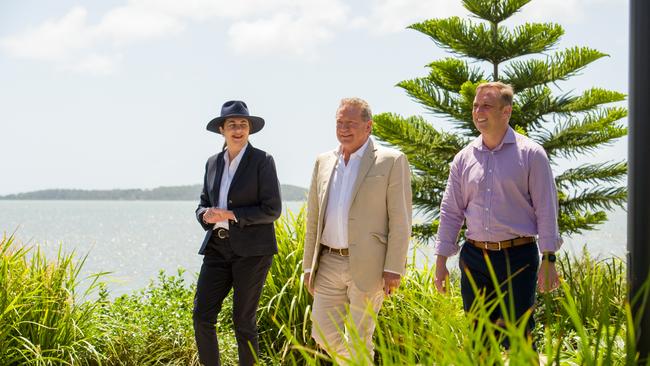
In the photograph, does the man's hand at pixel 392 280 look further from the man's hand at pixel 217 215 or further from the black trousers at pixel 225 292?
the man's hand at pixel 217 215

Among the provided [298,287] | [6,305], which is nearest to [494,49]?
[298,287]

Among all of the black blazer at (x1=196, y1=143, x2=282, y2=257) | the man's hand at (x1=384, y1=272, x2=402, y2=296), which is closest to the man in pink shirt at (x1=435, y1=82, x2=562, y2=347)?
the man's hand at (x1=384, y1=272, x2=402, y2=296)

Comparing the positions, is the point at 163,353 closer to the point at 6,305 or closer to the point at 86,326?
the point at 86,326

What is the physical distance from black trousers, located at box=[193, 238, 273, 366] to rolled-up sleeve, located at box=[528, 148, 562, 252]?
1.50 m

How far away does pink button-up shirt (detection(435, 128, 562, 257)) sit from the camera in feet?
10.2

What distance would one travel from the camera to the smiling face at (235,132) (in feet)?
13.2

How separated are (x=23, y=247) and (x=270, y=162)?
176 cm

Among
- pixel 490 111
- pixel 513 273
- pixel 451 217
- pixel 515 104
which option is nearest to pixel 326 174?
pixel 451 217

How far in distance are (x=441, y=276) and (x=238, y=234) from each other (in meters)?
1.14

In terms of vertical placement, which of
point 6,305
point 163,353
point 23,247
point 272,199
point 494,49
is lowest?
point 163,353

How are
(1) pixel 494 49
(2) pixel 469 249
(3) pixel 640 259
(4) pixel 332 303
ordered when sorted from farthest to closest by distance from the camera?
(1) pixel 494 49
(4) pixel 332 303
(2) pixel 469 249
(3) pixel 640 259

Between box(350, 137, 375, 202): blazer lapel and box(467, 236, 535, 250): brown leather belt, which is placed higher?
box(350, 137, 375, 202): blazer lapel

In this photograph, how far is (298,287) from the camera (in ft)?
15.3

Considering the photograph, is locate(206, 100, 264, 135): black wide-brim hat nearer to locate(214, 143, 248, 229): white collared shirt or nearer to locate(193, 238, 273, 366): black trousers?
locate(214, 143, 248, 229): white collared shirt
